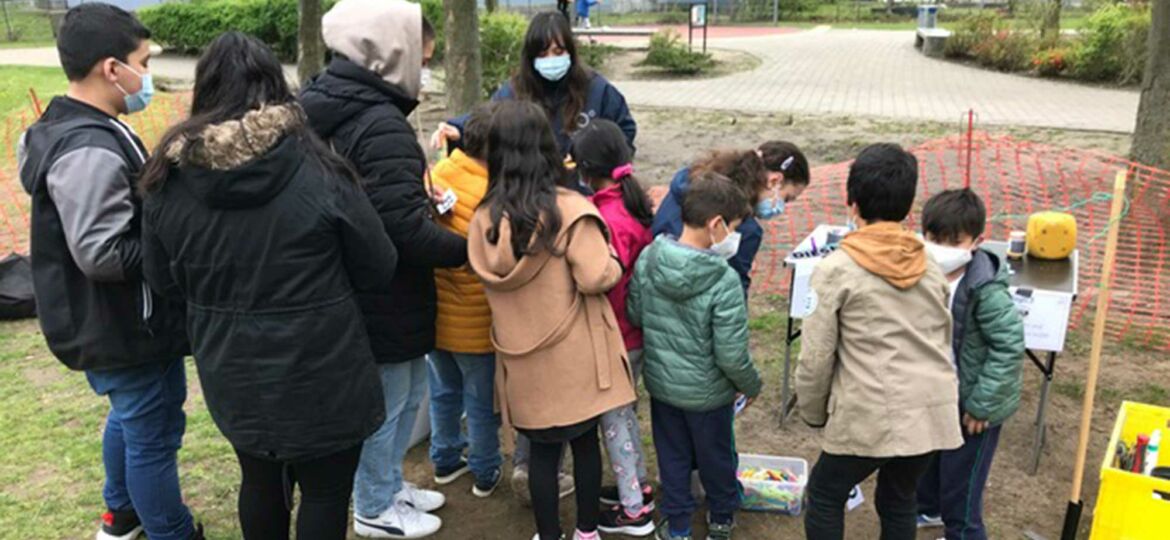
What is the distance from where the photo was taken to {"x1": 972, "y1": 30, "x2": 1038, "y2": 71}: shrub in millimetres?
15898

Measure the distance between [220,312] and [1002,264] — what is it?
2.13 m

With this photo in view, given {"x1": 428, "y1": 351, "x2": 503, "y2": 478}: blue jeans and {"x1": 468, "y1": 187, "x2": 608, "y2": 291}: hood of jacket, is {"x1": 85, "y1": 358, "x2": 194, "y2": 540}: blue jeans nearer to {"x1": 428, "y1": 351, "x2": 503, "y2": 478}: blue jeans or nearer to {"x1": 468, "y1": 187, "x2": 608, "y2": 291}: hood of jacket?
{"x1": 428, "y1": 351, "x2": 503, "y2": 478}: blue jeans

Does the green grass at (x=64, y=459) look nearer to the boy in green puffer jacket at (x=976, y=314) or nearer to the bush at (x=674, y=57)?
the boy in green puffer jacket at (x=976, y=314)

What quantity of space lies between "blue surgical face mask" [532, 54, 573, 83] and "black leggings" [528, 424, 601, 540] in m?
1.56

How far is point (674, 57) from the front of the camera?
53.8 ft

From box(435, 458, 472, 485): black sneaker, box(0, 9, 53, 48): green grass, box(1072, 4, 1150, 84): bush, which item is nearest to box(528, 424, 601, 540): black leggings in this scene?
box(435, 458, 472, 485): black sneaker

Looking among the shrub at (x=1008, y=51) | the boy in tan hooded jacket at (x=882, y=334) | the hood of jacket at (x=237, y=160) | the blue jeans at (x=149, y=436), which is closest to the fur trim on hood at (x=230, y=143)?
the hood of jacket at (x=237, y=160)

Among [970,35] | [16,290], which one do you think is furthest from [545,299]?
[970,35]

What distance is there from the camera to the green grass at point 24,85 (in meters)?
12.3

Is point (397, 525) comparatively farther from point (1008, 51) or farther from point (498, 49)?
point (1008, 51)

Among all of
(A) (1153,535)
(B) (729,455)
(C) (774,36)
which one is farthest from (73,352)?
(C) (774,36)

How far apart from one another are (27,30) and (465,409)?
2798 centimetres

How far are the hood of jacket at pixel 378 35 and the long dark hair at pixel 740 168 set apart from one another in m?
0.92

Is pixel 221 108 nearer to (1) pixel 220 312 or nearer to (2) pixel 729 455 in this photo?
(1) pixel 220 312
